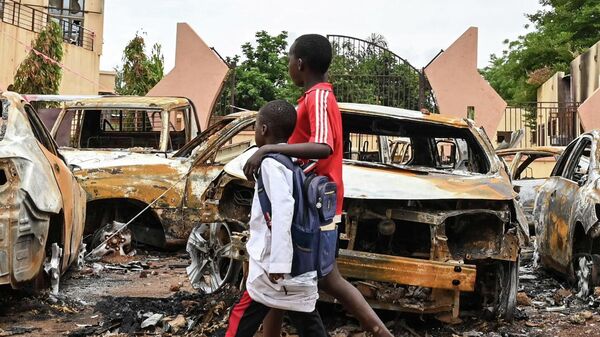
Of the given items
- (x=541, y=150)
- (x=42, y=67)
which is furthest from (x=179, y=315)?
(x=42, y=67)

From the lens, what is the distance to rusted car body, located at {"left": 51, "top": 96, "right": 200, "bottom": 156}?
9.36m

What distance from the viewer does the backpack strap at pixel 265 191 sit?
315cm

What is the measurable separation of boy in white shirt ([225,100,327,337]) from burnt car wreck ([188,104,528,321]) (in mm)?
1284

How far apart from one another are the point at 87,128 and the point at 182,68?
22.5 ft

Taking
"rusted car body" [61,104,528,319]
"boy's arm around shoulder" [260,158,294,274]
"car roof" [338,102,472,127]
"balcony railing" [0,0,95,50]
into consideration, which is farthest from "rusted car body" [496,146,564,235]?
"balcony railing" [0,0,95,50]

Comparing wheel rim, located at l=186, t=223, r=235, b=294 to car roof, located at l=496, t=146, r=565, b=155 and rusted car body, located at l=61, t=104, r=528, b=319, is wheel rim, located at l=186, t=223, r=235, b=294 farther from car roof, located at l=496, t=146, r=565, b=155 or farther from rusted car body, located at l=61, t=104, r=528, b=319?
car roof, located at l=496, t=146, r=565, b=155

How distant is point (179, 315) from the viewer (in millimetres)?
5117

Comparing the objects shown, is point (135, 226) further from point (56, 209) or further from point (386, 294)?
point (386, 294)

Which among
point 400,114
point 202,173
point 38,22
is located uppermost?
point 38,22

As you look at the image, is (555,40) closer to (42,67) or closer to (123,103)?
(42,67)

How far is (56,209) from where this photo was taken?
5.23 metres

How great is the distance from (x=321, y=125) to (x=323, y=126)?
0.01 metres

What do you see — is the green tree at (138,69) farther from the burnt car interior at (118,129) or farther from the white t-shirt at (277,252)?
the white t-shirt at (277,252)

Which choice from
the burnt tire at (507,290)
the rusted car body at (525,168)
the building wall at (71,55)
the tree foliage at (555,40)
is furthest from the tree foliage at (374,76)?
the tree foliage at (555,40)
